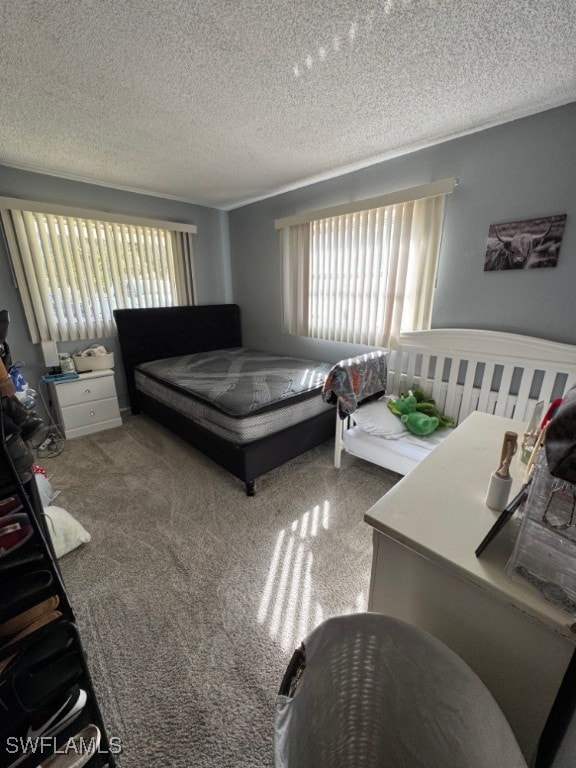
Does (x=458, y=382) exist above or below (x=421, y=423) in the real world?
above

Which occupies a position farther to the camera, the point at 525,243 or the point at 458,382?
the point at 458,382

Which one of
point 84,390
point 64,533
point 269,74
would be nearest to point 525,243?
point 269,74

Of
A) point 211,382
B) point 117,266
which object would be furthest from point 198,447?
point 117,266

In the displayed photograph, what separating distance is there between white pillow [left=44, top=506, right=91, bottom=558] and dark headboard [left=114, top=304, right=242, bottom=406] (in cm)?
186

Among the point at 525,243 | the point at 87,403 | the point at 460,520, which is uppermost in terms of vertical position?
the point at 525,243

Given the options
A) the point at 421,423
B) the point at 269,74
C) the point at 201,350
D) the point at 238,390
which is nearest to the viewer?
the point at 269,74

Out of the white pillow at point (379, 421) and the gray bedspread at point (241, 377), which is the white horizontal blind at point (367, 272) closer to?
the gray bedspread at point (241, 377)

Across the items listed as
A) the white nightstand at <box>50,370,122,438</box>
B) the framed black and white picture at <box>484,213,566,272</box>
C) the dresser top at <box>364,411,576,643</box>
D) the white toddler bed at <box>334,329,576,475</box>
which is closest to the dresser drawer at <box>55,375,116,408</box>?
the white nightstand at <box>50,370,122,438</box>

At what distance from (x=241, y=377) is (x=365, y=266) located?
1502 millimetres

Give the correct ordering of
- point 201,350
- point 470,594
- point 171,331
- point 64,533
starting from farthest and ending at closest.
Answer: point 201,350 → point 171,331 → point 64,533 → point 470,594

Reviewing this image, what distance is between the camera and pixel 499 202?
198cm

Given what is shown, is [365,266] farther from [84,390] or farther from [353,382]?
[84,390]

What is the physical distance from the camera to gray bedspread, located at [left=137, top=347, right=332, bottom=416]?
7.05 ft

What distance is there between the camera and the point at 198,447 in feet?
8.16
